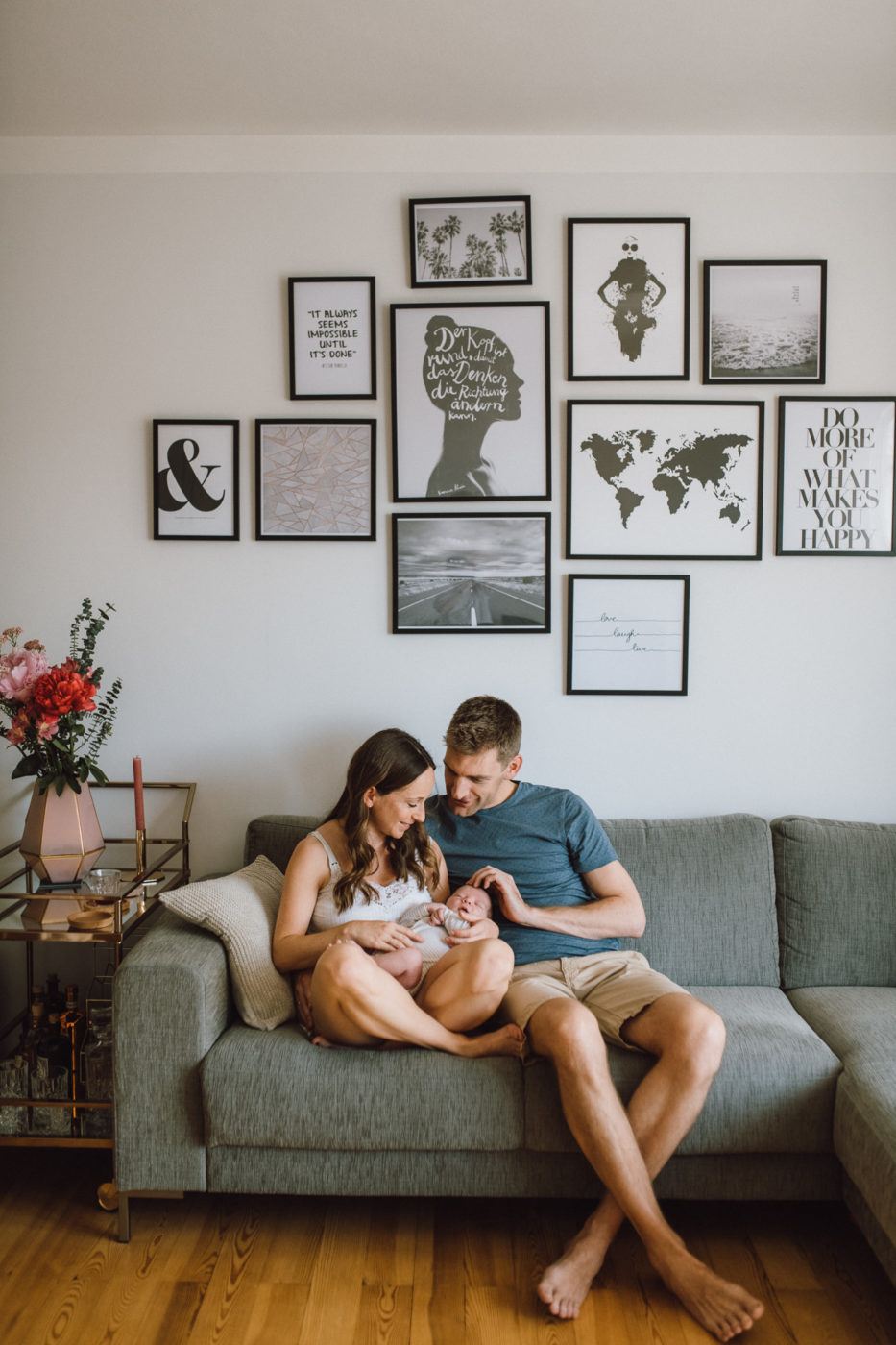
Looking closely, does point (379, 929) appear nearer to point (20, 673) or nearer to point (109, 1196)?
point (109, 1196)

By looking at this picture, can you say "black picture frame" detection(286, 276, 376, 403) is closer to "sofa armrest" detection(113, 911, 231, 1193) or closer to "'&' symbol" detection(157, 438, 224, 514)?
"'&' symbol" detection(157, 438, 224, 514)

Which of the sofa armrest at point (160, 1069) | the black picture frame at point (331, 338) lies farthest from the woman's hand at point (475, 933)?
the black picture frame at point (331, 338)

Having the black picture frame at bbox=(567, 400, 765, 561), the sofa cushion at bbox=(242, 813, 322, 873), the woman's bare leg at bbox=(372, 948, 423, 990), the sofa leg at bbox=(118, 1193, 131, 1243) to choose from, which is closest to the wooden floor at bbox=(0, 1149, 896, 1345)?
the sofa leg at bbox=(118, 1193, 131, 1243)

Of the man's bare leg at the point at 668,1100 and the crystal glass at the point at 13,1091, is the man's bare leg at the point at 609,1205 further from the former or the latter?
the crystal glass at the point at 13,1091

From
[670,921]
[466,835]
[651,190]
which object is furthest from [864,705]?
[651,190]

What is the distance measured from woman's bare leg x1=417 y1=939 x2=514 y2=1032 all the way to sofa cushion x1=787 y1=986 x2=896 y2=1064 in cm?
74

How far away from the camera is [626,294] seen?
265cm

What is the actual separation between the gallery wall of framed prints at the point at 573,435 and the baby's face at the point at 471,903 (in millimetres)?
763

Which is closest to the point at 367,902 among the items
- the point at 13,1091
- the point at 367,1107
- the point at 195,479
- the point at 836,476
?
the point at 367,1107

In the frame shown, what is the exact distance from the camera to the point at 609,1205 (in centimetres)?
180

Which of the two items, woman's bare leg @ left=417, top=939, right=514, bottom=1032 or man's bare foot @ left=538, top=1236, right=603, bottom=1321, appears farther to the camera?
woman's bare leg @ left=417, top=939, right=514, bottom=1032

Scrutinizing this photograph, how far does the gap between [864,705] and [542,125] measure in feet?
6.23

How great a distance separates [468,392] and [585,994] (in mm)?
1661

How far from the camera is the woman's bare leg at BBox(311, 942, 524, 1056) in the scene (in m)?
1.87
